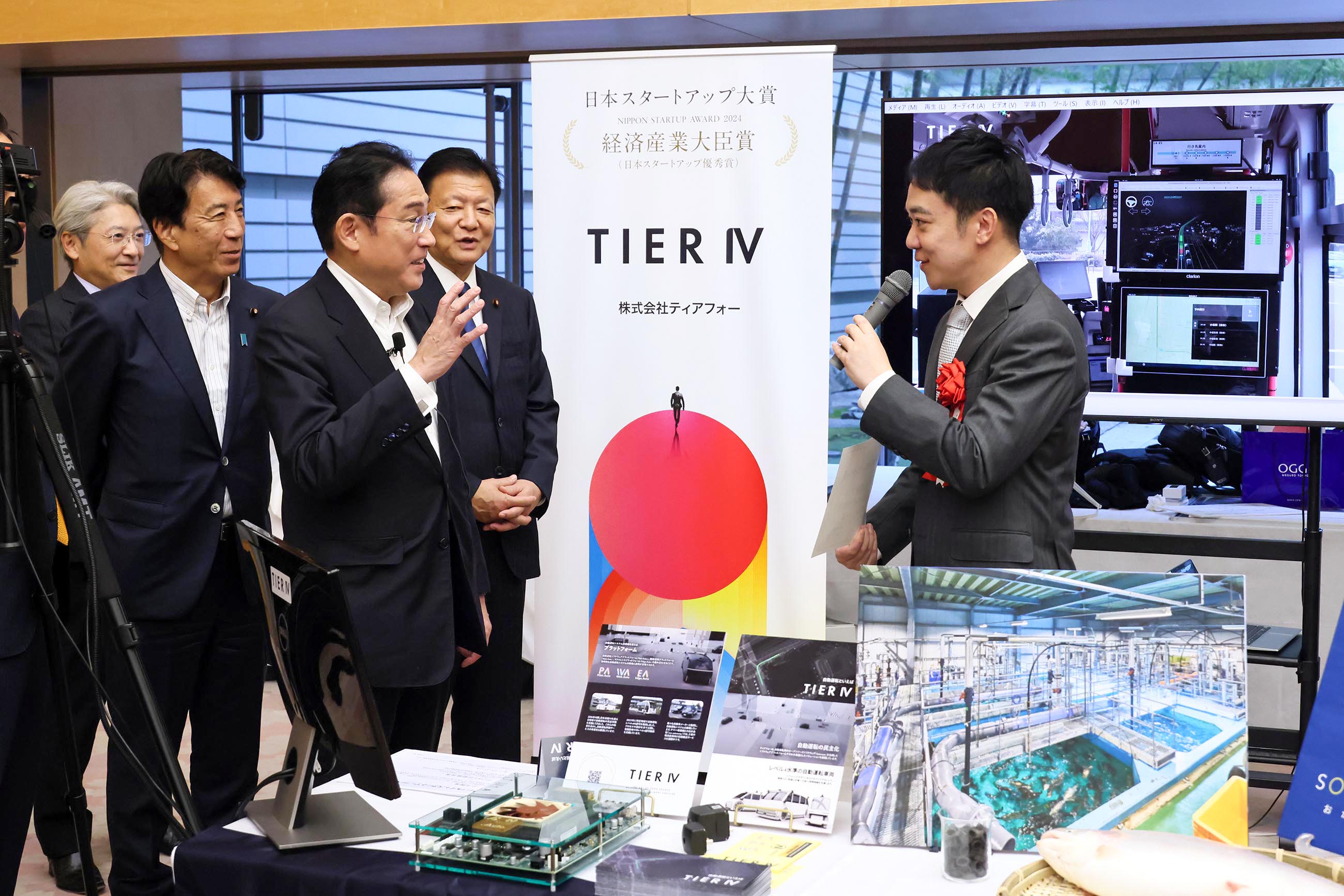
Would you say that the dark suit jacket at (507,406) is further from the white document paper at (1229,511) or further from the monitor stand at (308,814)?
the white document paper at (1229,511)

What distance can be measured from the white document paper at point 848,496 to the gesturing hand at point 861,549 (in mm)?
13

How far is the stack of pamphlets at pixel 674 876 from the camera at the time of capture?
4.44 ft

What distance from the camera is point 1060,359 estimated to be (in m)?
1.96

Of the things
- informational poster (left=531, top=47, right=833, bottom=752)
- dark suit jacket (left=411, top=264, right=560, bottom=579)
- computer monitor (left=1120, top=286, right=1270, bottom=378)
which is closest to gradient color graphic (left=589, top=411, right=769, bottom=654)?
informational poster (left=531, top=47, right=833, bottom=752)

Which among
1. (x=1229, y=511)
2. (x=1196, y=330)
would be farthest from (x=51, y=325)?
(x=1229, y=511)

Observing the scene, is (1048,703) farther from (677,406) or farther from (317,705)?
(677,406)

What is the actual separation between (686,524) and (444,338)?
3.14 ft

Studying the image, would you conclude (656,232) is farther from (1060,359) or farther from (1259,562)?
(1259,562)

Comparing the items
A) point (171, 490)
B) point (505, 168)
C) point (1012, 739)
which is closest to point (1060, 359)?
point (1012, 739)

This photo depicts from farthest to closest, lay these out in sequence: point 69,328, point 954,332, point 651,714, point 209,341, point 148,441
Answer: point 69,328 < point 209,341 < point 148,441 < point 954,332 < point 651,714

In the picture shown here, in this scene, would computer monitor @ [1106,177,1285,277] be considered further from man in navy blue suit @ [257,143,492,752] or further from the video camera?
the video camera

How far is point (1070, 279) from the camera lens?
337cm

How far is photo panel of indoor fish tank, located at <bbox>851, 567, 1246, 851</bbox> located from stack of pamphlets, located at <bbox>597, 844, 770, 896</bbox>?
263 mm

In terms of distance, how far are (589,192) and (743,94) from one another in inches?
17.3
